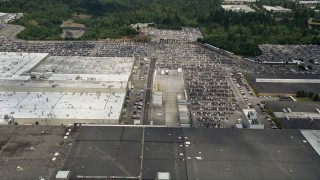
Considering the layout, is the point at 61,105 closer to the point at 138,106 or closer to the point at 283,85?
the point at 138,106

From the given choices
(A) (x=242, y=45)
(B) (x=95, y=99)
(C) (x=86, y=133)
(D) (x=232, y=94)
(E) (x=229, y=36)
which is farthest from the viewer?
(E) (x=229, y=36)

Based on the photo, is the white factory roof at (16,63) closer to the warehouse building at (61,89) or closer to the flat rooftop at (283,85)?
the warehouse building at (61,89)

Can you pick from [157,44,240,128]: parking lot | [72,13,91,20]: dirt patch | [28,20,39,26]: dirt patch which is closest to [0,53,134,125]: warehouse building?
[157,44,240,128]: parking lot

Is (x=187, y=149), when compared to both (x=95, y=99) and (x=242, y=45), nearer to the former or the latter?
(x=95, y=99)

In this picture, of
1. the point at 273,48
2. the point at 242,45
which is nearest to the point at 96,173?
the point at 242,45

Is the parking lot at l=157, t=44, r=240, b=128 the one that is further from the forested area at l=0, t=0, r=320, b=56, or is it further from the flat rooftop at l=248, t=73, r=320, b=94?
the forested area at l=0, t=0, r=320, b=56

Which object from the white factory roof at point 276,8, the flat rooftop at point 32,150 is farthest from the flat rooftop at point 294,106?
the white factory roof at point 276,8
